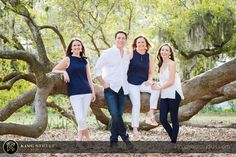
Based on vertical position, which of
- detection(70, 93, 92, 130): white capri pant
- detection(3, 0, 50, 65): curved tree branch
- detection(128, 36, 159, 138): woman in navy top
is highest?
detection(3, 0, 50, 65): curved tree branch

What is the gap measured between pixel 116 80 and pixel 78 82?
422 millimetres

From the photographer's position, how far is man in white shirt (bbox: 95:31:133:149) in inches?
199

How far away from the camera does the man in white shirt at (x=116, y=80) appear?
507 cm

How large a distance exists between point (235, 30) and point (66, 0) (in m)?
4.40

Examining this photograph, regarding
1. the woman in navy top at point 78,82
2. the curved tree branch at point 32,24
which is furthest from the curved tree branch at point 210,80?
the woman in navy top at point 78,82

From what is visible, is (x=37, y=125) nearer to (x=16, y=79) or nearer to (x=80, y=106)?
(x=80, y=106)

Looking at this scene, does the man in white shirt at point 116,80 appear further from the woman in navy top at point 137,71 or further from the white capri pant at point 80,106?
the white capri pant at point 80,106

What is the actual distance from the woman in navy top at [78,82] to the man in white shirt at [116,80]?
17 centimetres

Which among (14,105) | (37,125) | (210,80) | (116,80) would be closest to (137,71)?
(116,80)

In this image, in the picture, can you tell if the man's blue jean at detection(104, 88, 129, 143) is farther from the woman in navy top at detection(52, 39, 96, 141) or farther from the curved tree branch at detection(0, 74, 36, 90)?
the curved tree branch at detection(0, 74, 36, 90)

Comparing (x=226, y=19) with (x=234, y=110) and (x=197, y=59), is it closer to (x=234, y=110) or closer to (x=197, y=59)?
(x=197, y=59)

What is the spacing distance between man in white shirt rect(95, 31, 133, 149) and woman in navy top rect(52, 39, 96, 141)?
0.54ft

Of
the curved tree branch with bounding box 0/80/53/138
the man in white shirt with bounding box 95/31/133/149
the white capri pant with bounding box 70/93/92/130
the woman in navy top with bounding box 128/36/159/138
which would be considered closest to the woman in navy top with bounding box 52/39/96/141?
the white capri pant with bounding box 70/93/92/130

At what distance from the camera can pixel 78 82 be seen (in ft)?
16.9
